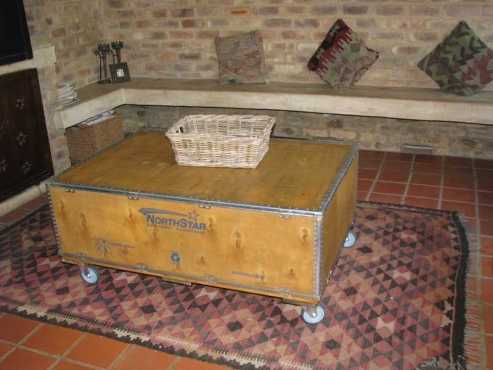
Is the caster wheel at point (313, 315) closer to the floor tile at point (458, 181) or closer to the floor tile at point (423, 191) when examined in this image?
the floor tile at point (423, 191)

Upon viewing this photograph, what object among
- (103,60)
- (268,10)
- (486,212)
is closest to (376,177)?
(486,212)

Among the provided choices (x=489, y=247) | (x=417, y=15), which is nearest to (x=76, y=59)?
(x=417, y=15)

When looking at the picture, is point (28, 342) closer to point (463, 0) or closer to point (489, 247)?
point (489, 247)

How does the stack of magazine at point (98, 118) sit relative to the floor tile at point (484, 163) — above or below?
above

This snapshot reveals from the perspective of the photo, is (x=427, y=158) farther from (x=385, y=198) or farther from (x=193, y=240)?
(x=193, y=240)

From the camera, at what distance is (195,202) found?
2.40 m

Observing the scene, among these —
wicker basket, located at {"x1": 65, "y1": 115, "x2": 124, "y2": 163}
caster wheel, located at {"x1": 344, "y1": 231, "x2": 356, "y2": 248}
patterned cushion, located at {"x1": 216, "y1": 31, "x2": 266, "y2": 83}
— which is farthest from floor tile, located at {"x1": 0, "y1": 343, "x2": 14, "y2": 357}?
patterned cushion, located at {"x1": 216, "y1": 31, "x2": 266, "y2": 83}

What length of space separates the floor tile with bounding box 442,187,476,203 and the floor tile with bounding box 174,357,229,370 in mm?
2399

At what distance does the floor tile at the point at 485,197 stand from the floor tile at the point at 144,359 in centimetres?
263

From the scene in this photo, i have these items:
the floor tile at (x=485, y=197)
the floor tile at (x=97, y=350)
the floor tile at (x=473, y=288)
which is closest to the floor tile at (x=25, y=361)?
the floor tile at (x=97, y=350)

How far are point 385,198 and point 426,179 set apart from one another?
1.75 feet

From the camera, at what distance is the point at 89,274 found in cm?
294

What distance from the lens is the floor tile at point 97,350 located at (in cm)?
237

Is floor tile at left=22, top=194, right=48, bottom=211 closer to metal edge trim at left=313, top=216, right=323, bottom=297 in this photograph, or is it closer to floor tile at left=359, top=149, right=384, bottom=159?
metal edge trim at left=313, top=216, right=323, bottom=297
